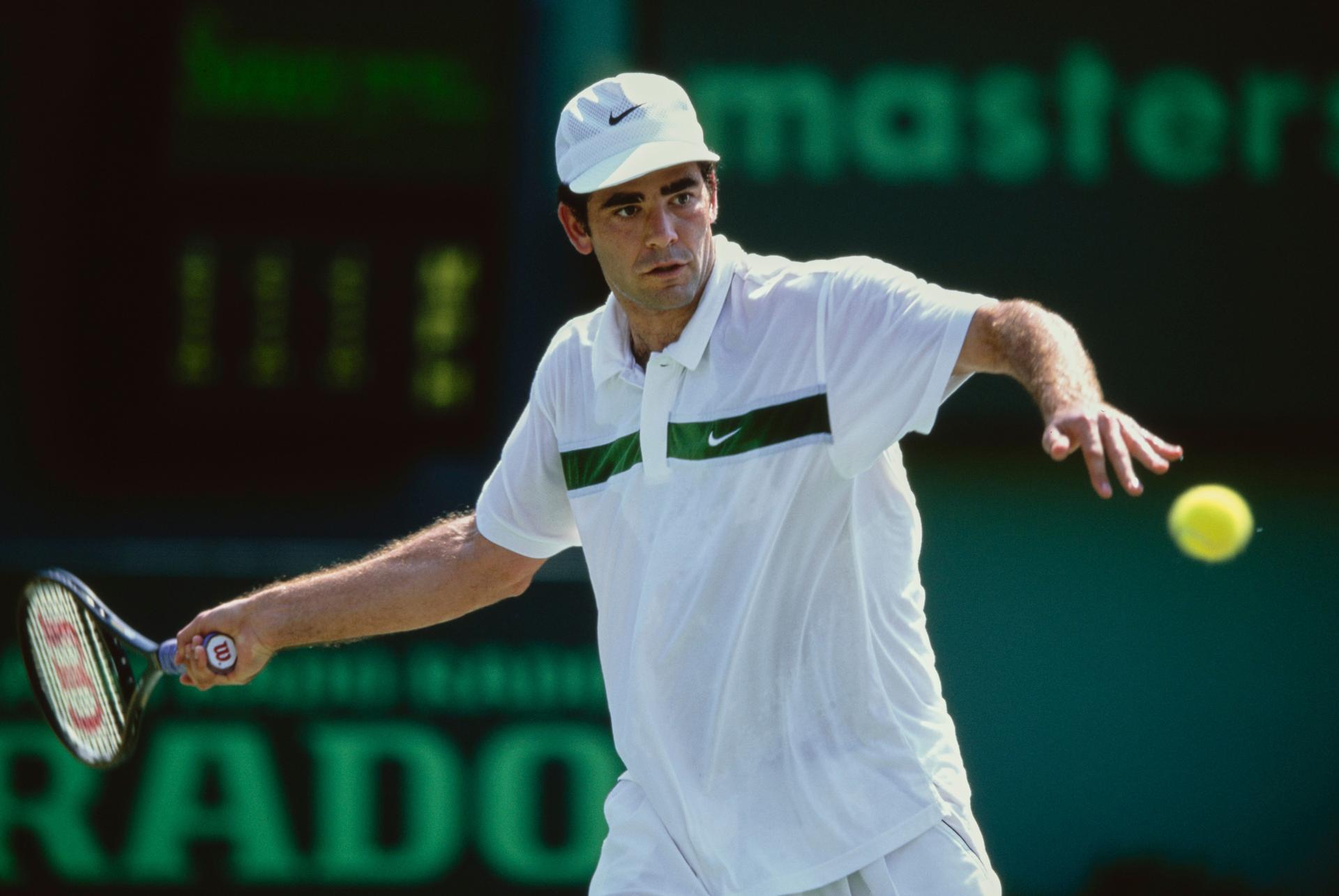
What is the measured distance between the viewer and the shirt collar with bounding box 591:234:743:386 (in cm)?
333

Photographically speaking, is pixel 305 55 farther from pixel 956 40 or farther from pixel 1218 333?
pixel 1218 333

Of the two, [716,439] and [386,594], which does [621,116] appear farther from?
[386,594]

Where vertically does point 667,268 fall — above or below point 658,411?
above

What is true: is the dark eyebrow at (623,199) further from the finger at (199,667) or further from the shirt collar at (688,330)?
the finger at (199,667)

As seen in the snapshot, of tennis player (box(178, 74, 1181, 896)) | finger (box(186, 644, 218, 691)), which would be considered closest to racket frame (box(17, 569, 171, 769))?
finger (box(186, 644, 218, 691))

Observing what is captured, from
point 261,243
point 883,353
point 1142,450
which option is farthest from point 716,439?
point 261,243

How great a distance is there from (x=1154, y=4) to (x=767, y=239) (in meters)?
1.36

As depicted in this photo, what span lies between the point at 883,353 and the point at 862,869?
78 cm

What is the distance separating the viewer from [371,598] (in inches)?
147

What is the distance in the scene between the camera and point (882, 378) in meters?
3.14

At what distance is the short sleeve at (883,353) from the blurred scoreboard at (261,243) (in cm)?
319

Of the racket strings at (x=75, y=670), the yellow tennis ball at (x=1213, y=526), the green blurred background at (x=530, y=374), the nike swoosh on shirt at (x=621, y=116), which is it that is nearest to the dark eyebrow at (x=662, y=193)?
the nike swoosh on shirt at (x=621, y=116)

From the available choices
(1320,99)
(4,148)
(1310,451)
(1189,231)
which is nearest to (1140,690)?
(1310,451)

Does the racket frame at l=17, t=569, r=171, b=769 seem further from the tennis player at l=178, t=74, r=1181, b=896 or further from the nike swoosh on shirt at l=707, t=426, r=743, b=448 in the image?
the nike swoosh on shirt at l=707, t=426, r=743, b=448
